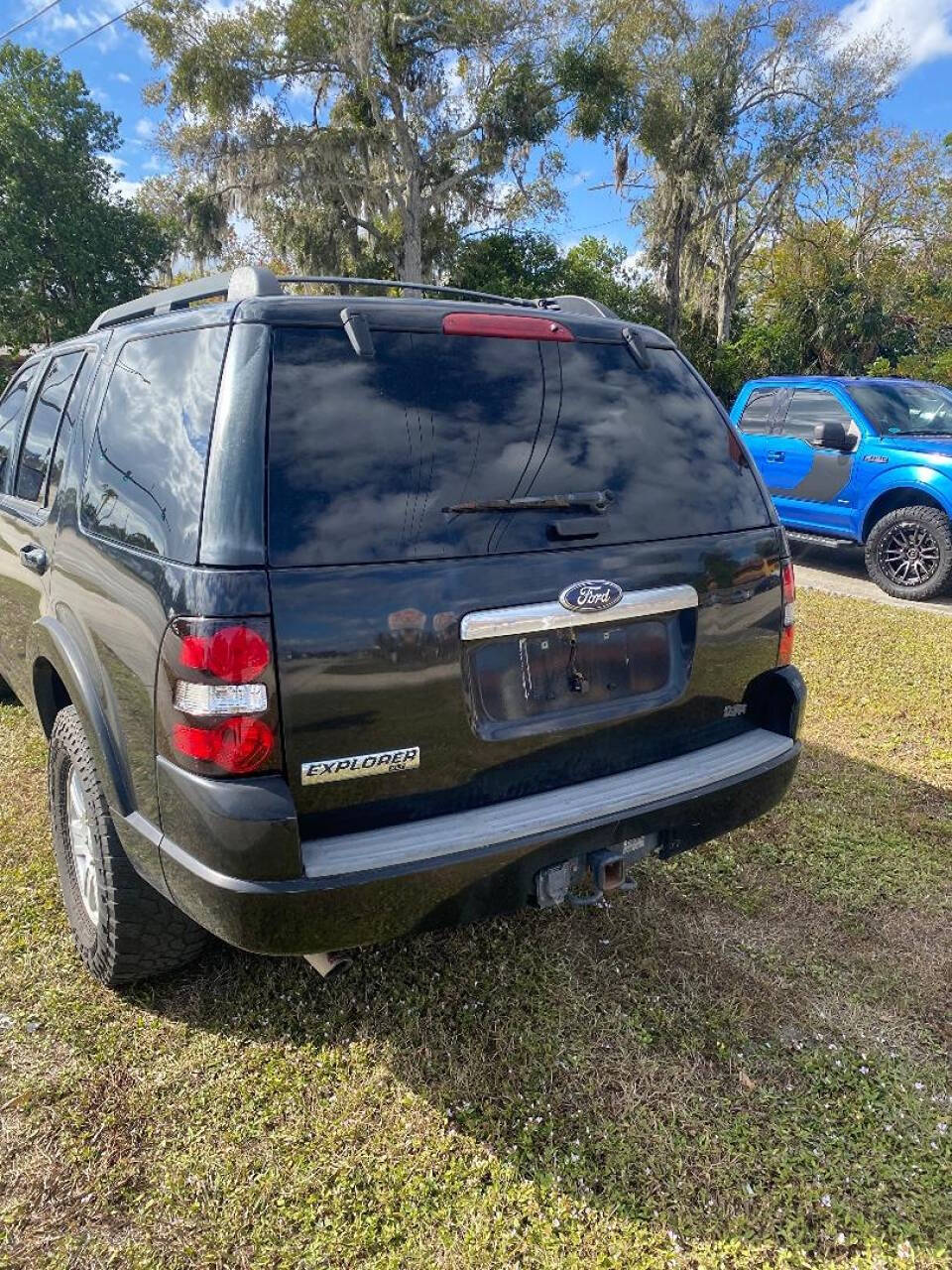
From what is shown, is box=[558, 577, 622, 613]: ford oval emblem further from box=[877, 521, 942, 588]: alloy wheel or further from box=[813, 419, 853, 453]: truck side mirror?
box=[813, 419, 853, 453]: truck side mirror

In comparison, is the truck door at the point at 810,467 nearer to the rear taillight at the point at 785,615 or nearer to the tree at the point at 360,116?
the rear taillight at the point at 785,615

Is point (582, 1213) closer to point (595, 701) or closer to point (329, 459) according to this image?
point (595, 701)

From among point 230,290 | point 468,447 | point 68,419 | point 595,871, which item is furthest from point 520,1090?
point 68,419

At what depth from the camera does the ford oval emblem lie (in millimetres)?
2072

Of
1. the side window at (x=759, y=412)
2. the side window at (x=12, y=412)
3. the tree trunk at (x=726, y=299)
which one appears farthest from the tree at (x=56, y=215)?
the side window at (x=12, y=412)

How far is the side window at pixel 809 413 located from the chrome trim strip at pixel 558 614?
22.0ft

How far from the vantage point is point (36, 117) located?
21188 millimetres

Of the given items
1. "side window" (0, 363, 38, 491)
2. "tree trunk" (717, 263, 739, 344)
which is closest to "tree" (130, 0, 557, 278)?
"tree trunk" (717, 263, 739, 344)

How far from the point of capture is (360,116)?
2122cm

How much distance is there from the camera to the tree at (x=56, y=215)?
829 inches

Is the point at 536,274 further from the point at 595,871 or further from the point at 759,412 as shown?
the point at 595,871

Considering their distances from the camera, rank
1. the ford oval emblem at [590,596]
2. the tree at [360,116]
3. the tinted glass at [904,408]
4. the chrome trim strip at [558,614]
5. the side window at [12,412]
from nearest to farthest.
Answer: the chrome trim strip at [558,614] < the ford oval emblem at [590,596] < the side window at [12,412] < the tinted glass at [904,408] < the tree at [360,116]

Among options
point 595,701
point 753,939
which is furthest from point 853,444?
point 595,701

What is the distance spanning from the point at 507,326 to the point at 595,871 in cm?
145
